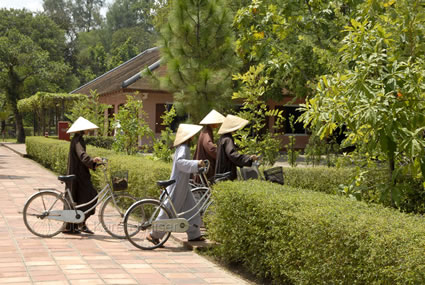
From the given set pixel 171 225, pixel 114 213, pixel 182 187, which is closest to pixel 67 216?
pixel 114 213

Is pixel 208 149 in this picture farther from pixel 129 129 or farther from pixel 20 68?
pixel 20 68

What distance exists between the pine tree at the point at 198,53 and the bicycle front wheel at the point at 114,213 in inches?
297

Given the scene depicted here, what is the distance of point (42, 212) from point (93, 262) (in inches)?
71.9

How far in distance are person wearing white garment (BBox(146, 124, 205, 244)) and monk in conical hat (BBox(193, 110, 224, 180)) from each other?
0.62 metres

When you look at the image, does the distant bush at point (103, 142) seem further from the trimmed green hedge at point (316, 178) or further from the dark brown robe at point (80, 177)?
the dark brown robe at point (80, 177)

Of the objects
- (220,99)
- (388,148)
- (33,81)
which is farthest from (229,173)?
(33,81)

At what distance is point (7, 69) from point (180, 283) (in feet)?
134

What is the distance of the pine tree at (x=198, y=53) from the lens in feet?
53.2

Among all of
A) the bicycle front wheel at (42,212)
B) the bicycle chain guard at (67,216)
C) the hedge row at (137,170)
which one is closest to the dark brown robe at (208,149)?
the hedge row at (137,170)

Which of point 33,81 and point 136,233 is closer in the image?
point 136,233

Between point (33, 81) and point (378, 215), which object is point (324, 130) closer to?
point (378, 215)

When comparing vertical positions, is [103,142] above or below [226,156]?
below

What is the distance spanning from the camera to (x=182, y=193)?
8266 mm

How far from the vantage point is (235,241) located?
6.84 metres
